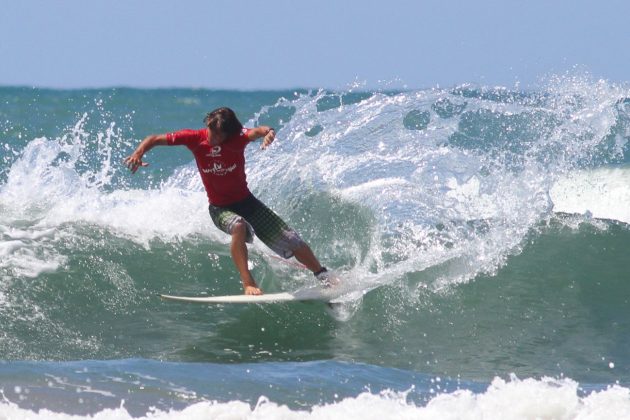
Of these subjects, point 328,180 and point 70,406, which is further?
point 328,180

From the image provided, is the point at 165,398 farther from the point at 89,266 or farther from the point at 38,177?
the point at 38,177

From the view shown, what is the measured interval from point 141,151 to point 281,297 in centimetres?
167

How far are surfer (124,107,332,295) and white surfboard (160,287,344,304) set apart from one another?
7 centimetres

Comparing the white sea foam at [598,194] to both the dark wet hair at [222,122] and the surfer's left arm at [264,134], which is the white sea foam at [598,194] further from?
the dark wet hair at [222,122]

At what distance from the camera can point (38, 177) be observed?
12078mm

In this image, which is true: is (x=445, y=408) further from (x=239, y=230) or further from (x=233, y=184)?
(x=233, y=184)

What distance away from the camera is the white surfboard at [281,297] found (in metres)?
8.54

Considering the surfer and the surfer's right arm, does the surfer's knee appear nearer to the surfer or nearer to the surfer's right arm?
the surfer

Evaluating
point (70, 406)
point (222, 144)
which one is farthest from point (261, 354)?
point (70, 406)

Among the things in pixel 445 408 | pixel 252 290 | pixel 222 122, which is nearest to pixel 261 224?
pixel 252 290

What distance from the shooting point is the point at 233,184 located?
8.45 m

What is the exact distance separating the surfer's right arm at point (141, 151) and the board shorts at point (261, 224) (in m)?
0.77

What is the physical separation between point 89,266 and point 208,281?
1.08 m

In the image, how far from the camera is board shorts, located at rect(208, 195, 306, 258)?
8508 mm
